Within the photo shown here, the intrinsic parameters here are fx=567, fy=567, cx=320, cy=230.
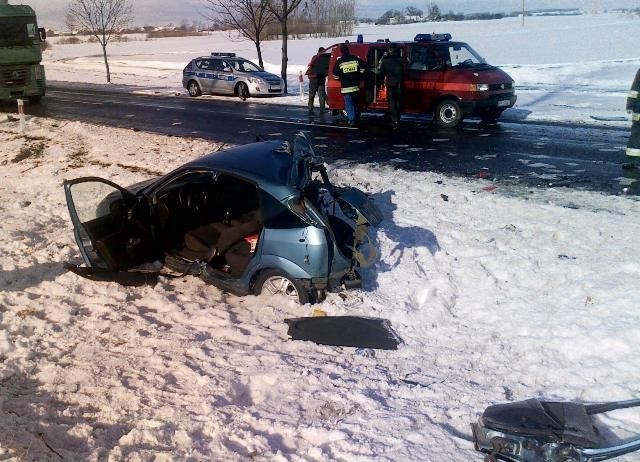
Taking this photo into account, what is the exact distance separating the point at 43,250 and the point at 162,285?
175 cm

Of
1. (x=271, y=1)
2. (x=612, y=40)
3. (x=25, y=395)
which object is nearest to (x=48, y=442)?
(x=25, y=395)

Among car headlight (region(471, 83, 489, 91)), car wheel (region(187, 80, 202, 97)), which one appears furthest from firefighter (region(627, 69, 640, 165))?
car wheel (region(187, 80, 202, 97))

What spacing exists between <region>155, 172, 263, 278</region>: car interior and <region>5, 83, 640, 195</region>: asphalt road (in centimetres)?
428

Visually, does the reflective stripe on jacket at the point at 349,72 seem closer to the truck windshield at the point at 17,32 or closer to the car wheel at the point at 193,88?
the car wheel at the point at 193,88

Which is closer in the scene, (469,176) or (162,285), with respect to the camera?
(162,285)

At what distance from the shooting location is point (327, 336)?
16.3 feet

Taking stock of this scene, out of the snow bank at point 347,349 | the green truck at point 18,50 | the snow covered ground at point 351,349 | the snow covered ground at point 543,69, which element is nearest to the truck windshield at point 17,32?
the green truck at point 18,50

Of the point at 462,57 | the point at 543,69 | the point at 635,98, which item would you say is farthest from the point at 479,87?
the point at 543,69

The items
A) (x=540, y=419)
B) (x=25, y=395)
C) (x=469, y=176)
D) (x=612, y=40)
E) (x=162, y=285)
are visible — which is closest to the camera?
(x=540, y=419)

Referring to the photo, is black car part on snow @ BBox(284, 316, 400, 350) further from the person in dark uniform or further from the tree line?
the tree line

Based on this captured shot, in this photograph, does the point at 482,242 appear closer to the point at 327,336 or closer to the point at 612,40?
the point at 327,336

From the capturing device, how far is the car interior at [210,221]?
5793 mm

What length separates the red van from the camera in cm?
1336

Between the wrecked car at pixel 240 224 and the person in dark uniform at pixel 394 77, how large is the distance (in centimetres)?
804
